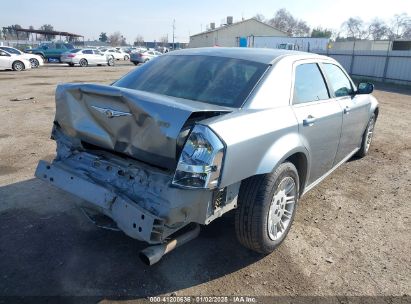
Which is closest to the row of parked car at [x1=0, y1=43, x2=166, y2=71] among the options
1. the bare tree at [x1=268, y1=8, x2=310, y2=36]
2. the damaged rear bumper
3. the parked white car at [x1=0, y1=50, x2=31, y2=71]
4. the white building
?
the parked white car at [x1=0, y1=50, x2=31, y2=71]

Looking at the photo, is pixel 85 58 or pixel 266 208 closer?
pixel 266 208

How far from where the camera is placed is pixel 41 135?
7.05 metres

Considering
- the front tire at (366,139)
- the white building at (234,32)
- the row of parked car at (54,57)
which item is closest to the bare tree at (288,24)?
the white building at (234,32)

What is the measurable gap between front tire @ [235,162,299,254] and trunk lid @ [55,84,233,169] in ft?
2.12

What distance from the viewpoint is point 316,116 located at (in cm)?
364

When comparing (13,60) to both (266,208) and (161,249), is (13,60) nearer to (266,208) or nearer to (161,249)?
(161,249)

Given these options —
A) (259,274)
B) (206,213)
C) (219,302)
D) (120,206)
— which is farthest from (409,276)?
(120,206)

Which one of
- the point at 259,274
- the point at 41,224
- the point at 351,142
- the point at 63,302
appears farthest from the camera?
the point at 351,142

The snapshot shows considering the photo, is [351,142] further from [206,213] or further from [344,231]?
[206,213]

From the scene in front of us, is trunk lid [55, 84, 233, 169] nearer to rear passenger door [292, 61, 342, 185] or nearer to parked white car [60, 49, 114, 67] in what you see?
rear passenger door [292, 61, 342, 185]

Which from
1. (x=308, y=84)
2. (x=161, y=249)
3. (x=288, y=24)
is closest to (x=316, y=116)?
(x=308, y=84)

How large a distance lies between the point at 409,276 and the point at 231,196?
66.5 inches

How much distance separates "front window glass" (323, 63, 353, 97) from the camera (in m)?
4.36

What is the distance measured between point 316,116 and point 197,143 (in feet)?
5.44
